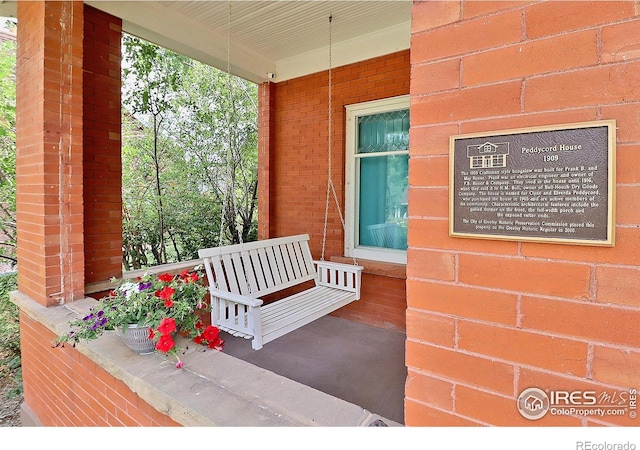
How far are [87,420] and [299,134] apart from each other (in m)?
3.84

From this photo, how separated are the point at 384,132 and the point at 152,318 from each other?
11.0 feet

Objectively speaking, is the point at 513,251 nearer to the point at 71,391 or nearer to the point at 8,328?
the point at 71,391

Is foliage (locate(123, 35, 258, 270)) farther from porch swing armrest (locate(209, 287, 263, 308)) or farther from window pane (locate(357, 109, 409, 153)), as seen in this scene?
porch swing armrest (locate(209, 287, 263, 308))

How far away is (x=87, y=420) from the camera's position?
2.14 metres

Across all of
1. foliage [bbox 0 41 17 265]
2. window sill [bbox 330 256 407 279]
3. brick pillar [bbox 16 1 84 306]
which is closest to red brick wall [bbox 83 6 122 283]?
brick pillar [bbox 16 1 84 306]

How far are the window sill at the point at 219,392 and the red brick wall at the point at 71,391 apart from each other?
10 cm

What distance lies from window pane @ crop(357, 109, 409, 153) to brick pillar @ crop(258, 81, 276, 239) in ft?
4.54

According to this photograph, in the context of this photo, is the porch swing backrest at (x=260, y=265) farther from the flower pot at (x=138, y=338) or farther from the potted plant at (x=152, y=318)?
the flower pot at (x=138, y=338)

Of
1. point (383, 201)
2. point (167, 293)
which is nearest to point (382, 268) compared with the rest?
point (383, 201)

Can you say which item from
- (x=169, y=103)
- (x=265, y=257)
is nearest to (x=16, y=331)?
(x=265, y=257)

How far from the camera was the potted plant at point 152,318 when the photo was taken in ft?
5.99

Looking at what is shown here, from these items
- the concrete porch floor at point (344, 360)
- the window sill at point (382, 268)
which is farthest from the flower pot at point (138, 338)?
the window sill at point (382, 268)

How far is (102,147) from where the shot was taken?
3.29 meters

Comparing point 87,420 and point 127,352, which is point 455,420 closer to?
point 127,352
